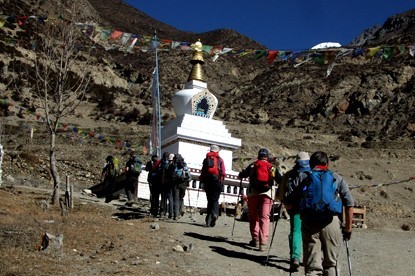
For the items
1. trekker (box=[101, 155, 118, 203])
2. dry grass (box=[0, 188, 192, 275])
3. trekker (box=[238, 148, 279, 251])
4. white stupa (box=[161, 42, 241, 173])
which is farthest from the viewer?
white stupa (box=[161, 42, 241, 173])

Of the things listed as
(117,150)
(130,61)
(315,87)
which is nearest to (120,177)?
(117,150)

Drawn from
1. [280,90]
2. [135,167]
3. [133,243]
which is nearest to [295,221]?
[133,243]

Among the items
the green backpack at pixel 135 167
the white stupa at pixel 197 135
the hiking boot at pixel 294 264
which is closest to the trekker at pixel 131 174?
the green backpack at pixel 135 167

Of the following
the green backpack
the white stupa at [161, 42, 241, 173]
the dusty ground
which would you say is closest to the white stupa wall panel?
the white stupa at [161, 42, 241, 173]

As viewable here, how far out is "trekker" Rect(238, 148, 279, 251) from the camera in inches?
344

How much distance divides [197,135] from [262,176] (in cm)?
1001

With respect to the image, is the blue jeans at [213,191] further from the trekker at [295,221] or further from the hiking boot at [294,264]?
the hiking boot at [294,264]

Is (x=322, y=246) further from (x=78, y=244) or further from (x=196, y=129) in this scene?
(x=196, y=129)

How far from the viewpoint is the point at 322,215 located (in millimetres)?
5762

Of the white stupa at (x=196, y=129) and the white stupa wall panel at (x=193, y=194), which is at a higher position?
the white stupa at (x=196, y=129)

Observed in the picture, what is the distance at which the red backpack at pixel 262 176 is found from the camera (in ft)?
28.7

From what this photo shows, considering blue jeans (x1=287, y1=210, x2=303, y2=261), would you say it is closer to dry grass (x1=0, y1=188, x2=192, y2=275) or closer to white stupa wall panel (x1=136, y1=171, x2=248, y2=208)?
dry grass (x1=0, y1=188, x2=192, y2=275)

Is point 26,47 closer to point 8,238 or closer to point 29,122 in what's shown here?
point 29,122

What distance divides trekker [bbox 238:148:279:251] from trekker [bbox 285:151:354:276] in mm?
2641
